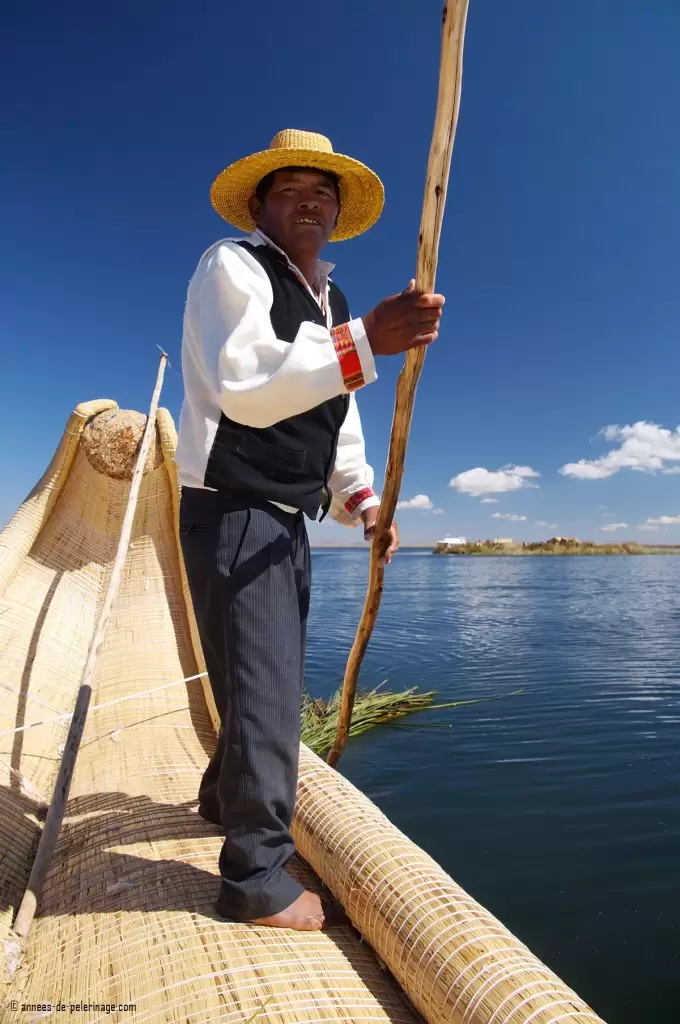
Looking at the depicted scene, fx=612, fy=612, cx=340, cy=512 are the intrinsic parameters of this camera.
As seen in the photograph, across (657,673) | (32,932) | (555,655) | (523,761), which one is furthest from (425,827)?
(555,655)

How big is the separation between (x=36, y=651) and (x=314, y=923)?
6.96 feet

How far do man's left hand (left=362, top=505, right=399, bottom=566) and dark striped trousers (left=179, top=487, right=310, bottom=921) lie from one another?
44 cm

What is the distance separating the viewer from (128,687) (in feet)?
9.02

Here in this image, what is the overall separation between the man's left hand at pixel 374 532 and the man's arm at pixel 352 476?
0.02 meters

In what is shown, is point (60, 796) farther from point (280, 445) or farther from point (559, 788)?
point (559, 788)

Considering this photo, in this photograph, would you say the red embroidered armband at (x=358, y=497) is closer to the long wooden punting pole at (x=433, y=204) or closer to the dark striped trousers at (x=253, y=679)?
the long wooden punting pole at (x=433, y=204)

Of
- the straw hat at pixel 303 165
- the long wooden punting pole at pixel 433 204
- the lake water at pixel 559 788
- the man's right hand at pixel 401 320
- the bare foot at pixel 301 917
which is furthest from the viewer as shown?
the lake water at pixel 559 788

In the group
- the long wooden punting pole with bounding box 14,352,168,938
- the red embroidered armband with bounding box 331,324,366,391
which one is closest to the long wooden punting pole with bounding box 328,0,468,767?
the red embroidered armband with bounding box 331,324,366,391

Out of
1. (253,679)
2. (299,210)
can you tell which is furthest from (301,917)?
(299,210)

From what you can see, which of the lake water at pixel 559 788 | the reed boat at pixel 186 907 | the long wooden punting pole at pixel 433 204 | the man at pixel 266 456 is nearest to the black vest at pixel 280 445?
the man at pixel 266 456

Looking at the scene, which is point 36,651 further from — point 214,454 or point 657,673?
point 657,673

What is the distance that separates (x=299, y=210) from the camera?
4.88 ft

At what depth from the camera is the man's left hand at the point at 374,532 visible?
5.89 feet

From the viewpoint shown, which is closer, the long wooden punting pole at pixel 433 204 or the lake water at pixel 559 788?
the long wooden punting pole at pixel 433 204
